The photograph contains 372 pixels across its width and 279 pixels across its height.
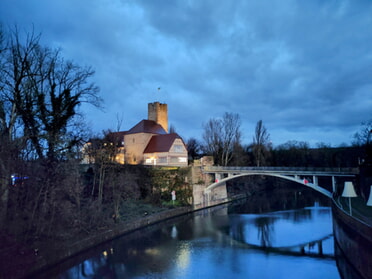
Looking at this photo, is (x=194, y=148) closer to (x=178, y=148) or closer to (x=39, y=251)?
(x=178, y=148)

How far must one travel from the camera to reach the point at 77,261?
12.1 m

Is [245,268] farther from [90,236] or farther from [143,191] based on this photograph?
[143,191]

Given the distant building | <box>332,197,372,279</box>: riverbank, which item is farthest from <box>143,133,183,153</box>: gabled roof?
<box>332,197,372,279</box>: riverbank

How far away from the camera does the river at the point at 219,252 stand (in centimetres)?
1103

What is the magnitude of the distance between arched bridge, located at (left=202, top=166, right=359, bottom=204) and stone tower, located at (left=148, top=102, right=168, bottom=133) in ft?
56.6

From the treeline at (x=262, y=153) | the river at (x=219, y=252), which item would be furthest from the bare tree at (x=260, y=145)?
the river at (x=219, y=252)

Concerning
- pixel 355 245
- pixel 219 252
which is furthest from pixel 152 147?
pixel 355 245

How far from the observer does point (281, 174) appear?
2170 centimetres

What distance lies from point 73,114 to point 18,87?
3252mm

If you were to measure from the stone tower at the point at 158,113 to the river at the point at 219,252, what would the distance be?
941 inches

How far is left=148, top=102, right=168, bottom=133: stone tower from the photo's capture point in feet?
142

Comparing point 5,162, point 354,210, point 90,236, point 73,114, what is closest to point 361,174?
point 354,210

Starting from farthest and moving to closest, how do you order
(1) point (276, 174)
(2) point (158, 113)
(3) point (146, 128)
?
1. (2) point (158, 113)
2. (3) point (146, 128)
3. (1) point (276, 174)

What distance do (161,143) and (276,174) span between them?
14162 mm
